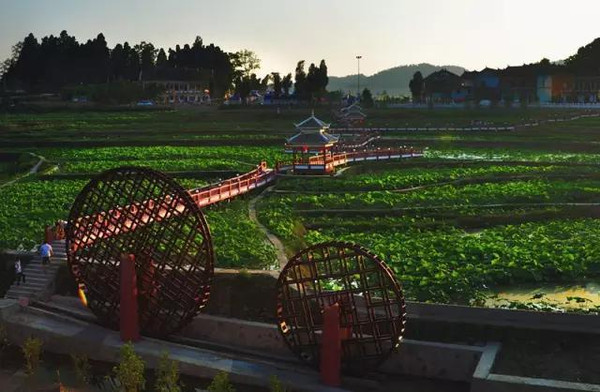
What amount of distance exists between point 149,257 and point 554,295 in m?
10.5

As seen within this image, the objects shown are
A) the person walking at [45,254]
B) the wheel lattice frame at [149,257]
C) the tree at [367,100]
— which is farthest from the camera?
the tree at [367,100]

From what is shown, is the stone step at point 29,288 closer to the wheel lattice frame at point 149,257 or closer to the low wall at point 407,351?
the wheel lattice frame at point 149,257

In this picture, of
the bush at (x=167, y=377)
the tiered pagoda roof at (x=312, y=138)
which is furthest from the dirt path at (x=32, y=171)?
the bush at (x=167, y=377)

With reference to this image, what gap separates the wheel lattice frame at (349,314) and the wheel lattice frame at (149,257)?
2182mm

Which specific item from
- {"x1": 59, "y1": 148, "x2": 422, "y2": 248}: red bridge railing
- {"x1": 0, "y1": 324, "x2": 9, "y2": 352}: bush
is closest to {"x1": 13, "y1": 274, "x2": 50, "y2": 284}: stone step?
{"x1": 59, "y1": 148, "x2": 422, "y2": 248}: red bridge railing

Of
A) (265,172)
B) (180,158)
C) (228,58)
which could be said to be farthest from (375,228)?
(228,58)

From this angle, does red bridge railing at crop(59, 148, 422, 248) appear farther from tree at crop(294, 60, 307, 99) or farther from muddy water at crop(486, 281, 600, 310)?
tree at crop(294, 60, 307, 99)

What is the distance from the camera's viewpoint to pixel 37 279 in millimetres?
18531

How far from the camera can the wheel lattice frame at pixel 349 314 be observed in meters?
13.7

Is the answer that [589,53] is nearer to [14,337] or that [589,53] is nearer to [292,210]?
[292,210]

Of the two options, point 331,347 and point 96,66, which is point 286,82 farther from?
point 331,347

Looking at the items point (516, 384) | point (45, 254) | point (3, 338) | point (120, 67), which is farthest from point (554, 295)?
point (120, 67)

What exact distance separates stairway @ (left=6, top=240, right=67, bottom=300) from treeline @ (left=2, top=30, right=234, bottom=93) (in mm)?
90433

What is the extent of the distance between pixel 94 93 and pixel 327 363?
87797 millimetres
